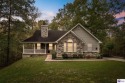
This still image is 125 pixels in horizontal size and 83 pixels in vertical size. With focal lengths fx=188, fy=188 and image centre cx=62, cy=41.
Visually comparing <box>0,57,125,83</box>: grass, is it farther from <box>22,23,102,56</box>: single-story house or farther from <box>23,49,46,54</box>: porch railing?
<box>23,49,46,54</box>: porch railing

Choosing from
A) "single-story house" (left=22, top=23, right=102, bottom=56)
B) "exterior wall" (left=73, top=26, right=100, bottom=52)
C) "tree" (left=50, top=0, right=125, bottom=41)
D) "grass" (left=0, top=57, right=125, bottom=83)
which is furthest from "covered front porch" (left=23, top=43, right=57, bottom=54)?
"grass" (left=0, top=57, right=125, bottom=83)

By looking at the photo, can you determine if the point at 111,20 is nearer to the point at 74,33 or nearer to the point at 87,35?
the point at 87,35

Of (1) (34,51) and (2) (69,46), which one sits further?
(1) (34,51)

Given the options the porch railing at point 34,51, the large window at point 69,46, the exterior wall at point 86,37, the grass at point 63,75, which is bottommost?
the grass at point 63,75

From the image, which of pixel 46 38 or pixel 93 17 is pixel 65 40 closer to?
pixel 46 38

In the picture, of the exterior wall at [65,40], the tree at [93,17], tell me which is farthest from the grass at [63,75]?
the tree at [93,17]

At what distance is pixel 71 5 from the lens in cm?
3953

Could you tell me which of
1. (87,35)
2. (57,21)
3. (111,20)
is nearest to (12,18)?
(87,35)

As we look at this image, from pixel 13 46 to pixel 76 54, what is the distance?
10129mm

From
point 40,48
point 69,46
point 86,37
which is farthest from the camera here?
point 40,48

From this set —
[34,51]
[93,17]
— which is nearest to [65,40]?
[34,51]

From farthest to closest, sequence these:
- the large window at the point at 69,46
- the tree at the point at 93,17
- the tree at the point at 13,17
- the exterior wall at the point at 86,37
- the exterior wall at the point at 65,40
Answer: the tree at the point at 93,17 → the exterior wall at the point at 86,37 → the large window at the point at 69,46 → the exterior wall at the point at 65,40 → the tree at the point at 13,17

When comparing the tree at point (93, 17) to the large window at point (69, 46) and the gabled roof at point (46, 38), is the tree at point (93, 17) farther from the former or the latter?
the large window at point (69, 46)

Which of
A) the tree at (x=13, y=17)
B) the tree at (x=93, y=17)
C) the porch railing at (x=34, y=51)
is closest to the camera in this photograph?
the tree at (x=13, y=17)
